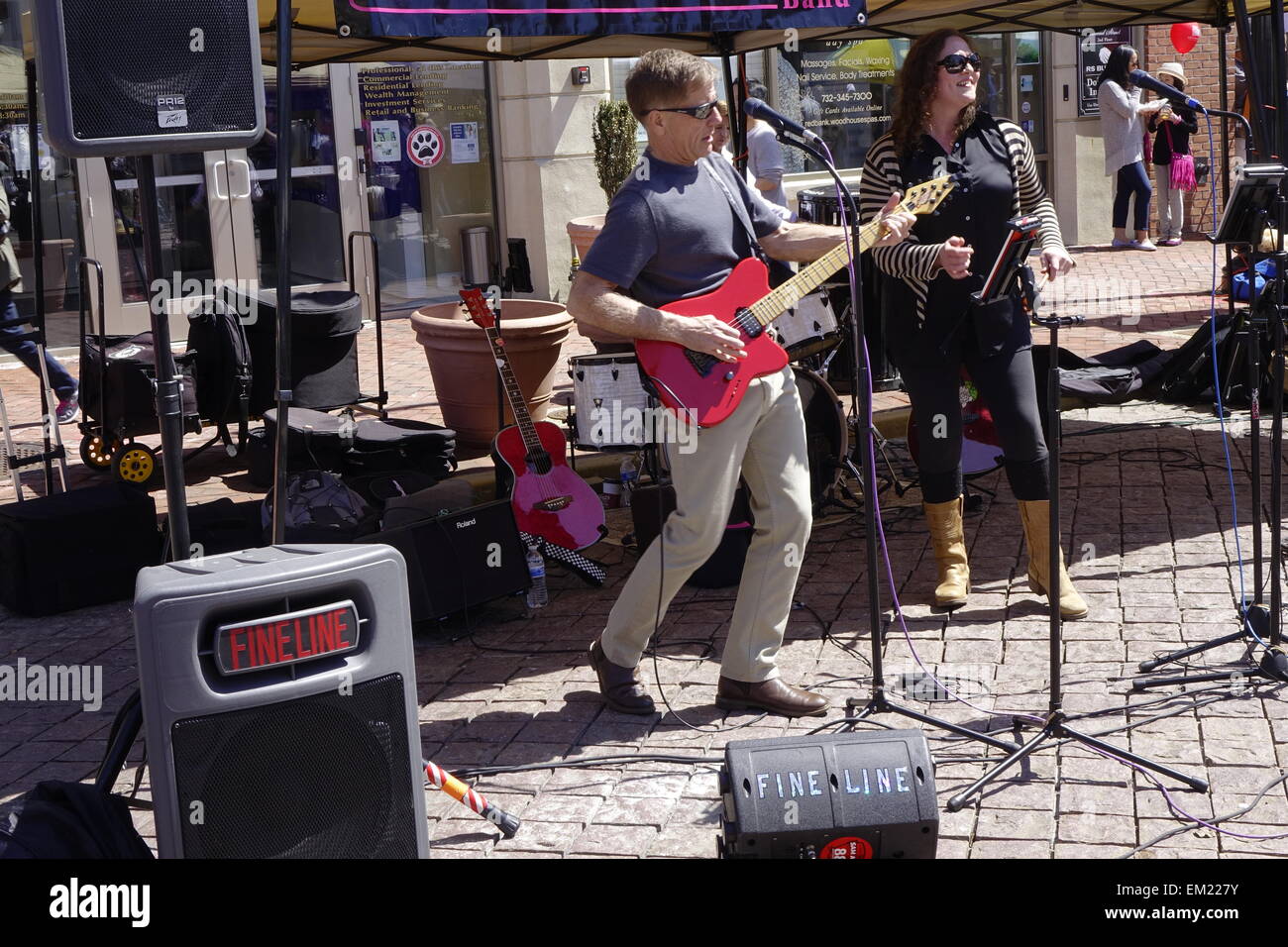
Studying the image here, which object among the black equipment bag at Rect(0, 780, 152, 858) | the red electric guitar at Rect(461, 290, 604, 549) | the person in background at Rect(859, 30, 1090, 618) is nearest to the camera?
the black equipment bag at Rect(0, 780, 152, 858)

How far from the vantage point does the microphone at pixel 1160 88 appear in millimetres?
4043

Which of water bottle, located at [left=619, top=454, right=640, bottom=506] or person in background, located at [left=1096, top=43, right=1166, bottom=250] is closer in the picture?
water bottle, located at [left=619, top=454, right=640, bottom=506]

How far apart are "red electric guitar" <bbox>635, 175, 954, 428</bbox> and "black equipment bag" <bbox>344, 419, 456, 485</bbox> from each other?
3114 millimetres

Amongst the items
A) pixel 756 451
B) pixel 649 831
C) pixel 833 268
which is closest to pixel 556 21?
pixel 833 268

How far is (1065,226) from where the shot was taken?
15.7 metres

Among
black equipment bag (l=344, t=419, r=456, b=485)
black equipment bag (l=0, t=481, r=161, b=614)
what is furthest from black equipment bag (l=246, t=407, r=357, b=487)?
black equipment bag (l=0, t=481, r=161, b=614)

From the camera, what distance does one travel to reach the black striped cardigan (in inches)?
192

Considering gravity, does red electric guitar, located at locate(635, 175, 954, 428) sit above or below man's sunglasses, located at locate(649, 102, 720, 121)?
below

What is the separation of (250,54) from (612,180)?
884cm

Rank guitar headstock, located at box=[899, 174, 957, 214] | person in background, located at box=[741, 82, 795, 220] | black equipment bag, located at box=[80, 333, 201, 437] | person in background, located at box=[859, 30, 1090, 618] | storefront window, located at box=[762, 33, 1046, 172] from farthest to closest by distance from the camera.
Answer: storefront window, located at box=[762, 33, 1046, 172]
person in background, located at box=[741, 82, 795, 220]
black equipment bag, located at box=[80, 333, 201, 437]
person in background, located at box=[859, 30, 1090, 618]
guitar headstock, located at box=[899, 174, 957, 214]

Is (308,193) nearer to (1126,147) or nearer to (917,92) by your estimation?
(1126,147)

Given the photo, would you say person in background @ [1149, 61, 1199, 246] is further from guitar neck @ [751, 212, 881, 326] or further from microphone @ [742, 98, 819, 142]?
microphone @ [742, 98, 819, 142]

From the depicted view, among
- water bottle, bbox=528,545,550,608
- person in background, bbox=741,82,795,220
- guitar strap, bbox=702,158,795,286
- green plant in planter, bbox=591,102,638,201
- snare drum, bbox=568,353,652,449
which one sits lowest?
water bottle, bbox=528,545,550,608

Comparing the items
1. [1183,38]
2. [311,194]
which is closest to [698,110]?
[311,194]
